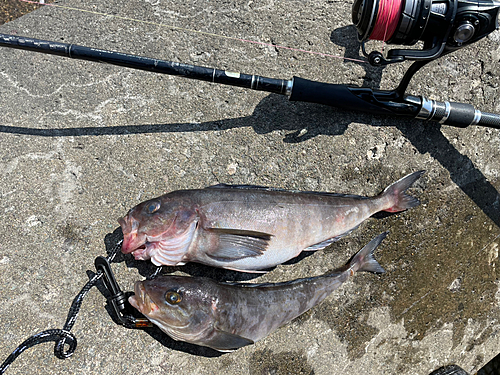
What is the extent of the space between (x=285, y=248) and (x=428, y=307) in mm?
1519

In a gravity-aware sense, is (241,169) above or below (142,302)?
above

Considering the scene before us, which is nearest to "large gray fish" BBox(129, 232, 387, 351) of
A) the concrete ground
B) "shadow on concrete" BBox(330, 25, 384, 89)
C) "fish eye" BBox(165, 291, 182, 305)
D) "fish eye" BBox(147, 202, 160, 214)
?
"fish eye" BBox(165, 291, 182, 305)

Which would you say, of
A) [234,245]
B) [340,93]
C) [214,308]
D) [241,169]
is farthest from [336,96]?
[214,308]

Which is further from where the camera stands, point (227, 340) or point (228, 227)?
point (228, 227)

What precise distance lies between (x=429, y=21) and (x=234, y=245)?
1860mm

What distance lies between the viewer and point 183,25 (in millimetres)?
Result: 3041

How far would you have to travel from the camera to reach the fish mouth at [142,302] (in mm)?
2140

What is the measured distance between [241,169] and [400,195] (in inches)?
48.6

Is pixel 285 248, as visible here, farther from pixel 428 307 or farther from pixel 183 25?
pixel 183 25

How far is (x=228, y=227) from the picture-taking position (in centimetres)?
229

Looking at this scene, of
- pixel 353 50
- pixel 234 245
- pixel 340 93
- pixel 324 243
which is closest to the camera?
pixel 234 245

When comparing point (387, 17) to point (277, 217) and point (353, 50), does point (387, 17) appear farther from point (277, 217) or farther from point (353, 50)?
point (277, 217)

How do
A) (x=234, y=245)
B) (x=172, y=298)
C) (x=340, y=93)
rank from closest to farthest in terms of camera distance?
1. (x=172, y=298)
2. (x=234, y=245)
3. (x=340, y=93)

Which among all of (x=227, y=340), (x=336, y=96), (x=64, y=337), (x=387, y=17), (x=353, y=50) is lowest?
(x=64, y=337)
